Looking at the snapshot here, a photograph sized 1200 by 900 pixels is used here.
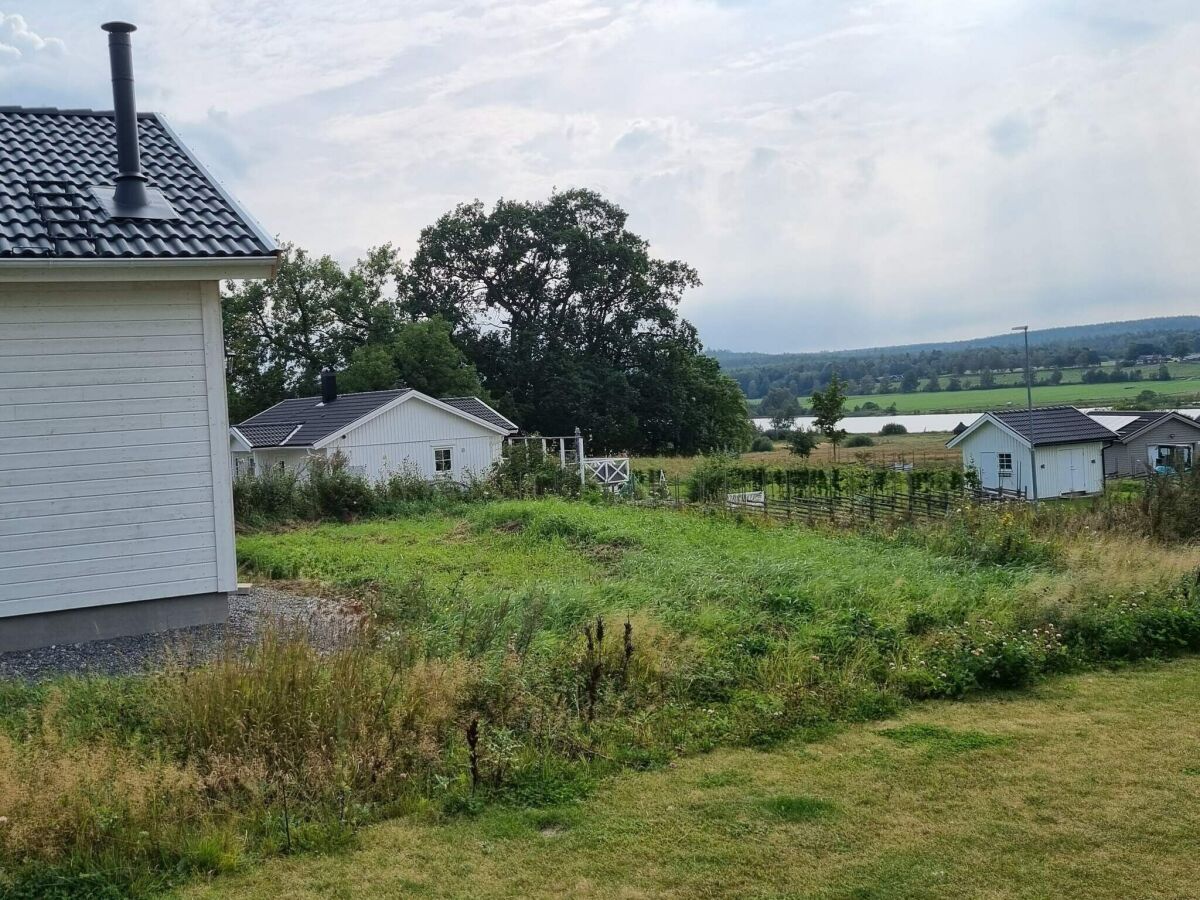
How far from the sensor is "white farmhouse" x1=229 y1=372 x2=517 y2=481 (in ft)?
88.4

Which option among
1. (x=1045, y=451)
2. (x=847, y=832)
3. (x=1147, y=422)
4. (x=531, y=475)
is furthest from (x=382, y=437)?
(x=1147, y=422)

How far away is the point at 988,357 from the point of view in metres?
99.9

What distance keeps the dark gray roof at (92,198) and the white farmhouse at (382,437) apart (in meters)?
16.2

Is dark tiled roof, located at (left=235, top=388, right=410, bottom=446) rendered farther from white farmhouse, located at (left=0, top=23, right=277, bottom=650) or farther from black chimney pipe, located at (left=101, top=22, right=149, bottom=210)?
white farmhouse, located at (left=0, top=23, right=277, bottom=650)

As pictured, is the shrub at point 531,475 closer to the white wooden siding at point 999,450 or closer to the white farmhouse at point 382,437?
the white farmhouse at point 382,437

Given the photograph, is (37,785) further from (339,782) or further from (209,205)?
(209,205)

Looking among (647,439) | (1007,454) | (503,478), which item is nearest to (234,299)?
(647,439)

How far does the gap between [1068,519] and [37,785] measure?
12661 millimetres

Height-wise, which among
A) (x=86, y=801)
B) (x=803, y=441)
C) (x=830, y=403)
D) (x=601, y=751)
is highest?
(x=830, y=403)

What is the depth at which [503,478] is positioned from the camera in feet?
78.7

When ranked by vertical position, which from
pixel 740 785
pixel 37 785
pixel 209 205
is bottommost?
pixel 740 785

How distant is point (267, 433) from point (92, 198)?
21.9 meters

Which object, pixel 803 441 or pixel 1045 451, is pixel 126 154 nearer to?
pixel 1045 451

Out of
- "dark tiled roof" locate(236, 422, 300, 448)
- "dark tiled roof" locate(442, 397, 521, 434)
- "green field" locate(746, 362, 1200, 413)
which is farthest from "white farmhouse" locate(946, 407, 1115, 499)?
"green field" locate(746, 362, 1200, 413)
